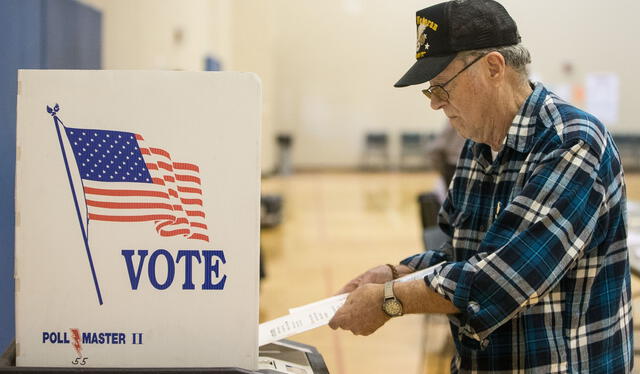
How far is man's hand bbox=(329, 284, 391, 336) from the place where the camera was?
130 cm

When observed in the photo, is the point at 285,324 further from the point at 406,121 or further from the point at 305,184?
the point at 406,121

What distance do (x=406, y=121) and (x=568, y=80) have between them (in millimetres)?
Answer: 3897

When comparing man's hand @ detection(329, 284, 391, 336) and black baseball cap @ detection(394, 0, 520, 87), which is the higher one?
black baseball cap @ detection(394, 0, 520, 87)

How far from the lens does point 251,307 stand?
3.59 ft

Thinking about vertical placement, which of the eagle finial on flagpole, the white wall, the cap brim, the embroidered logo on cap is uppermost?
the white wall

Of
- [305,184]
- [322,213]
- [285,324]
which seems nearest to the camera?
[285,324]

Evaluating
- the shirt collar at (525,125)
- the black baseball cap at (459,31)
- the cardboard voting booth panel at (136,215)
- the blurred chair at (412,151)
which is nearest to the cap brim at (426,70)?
the black baseball cap at (459,31)

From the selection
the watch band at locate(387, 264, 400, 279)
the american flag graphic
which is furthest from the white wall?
the american flag graphic

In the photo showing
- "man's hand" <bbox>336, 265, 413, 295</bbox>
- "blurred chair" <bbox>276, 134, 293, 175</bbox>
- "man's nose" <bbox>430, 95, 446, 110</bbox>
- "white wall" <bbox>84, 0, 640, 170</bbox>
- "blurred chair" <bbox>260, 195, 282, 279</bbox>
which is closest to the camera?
"man's nose" <bbox>430, 95, 446, 110</bbox>

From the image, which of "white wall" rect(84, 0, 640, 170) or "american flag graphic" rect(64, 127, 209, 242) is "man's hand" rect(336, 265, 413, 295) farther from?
"white wall" rect(84, 0, 640, 170)

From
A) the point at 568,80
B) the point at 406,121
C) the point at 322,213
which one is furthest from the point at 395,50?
the point at 322,213

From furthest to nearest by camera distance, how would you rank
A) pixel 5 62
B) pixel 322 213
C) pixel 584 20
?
pixel 584 20, pixel 322 213, pixel 5 62

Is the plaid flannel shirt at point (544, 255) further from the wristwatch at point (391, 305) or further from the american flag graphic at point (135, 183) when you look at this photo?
the american flag graphic at point (135, 183)

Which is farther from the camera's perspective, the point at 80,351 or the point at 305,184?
the point at 305,184
